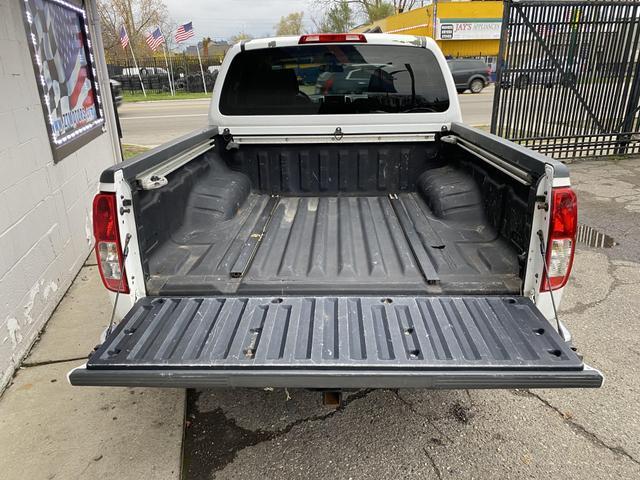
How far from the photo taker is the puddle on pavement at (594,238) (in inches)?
203

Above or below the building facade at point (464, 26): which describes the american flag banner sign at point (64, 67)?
below

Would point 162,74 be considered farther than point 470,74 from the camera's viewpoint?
Yes

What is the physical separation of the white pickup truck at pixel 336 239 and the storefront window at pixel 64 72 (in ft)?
5.06

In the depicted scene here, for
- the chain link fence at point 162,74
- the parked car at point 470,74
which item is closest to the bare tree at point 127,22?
the chain link fence at point 162,74

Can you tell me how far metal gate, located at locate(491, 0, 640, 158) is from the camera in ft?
25.3

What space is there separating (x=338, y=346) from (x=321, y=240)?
4.24ft

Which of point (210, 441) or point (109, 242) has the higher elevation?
point (109, 242)

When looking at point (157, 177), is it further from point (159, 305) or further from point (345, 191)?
point (345, 191)

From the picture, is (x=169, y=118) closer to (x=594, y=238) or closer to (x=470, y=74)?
(x=470, y=74)

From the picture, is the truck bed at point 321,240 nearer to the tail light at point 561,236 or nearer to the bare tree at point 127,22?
the tail light at point 561,236

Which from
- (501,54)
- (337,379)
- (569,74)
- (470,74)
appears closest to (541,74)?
(569,74)

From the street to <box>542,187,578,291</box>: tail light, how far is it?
36.8ft

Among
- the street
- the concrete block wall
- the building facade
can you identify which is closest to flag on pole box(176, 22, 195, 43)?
the street

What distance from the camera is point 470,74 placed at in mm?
24141
